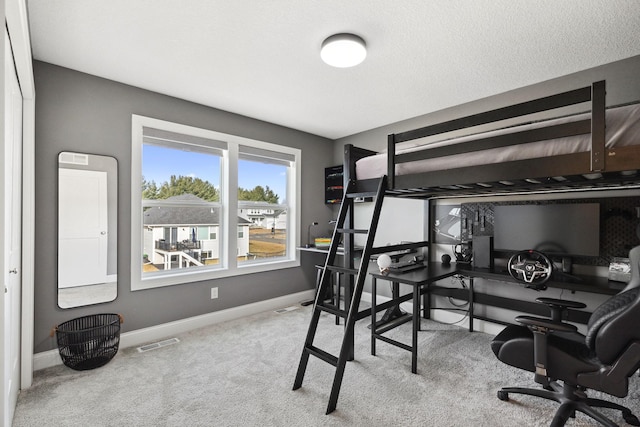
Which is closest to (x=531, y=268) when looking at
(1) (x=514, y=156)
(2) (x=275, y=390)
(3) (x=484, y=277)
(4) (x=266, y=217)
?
(3) (x=484, y=277)

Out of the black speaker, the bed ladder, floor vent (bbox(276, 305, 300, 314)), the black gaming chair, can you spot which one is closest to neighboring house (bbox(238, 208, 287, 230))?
floor vent (bbox(276, 305, 300, 314))

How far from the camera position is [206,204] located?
3.47m

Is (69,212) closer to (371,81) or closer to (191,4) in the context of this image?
(191,4)

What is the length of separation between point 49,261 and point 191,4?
2263 millimetres

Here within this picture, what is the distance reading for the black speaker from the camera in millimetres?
2908

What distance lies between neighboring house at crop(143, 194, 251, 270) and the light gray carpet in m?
0.92

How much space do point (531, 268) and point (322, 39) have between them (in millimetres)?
2371

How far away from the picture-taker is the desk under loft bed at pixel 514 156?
1.39 m

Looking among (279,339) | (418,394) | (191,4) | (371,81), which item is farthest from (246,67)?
(418,394)

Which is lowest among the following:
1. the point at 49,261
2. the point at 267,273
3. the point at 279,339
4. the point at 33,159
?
the point at 279,339

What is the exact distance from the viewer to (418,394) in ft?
6.86

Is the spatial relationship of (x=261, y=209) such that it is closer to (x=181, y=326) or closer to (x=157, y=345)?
(x=181, y=326)

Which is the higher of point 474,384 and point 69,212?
point 69,212

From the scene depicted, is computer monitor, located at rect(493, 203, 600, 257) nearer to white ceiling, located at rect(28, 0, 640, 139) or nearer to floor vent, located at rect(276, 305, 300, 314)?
white ceiling, located at rect(28, 0, 640, 139)
